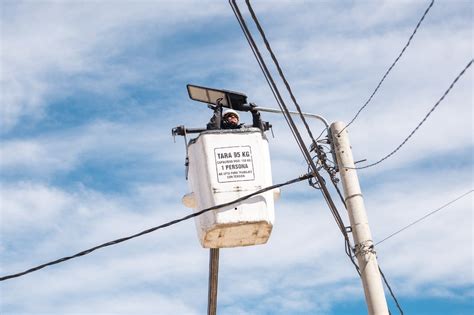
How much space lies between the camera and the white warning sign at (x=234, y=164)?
29.0ft

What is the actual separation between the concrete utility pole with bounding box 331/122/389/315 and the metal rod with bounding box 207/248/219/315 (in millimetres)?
1431

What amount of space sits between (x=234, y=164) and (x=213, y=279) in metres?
1.29

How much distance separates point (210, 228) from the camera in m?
8.71

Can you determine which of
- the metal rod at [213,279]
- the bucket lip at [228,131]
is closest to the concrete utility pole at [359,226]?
the bucket lip at [228,131]

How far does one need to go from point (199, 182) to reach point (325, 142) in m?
1.41

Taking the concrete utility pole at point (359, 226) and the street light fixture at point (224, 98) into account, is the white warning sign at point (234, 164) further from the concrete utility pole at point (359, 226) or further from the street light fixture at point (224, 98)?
the concrete utility pole at point (359, 226)

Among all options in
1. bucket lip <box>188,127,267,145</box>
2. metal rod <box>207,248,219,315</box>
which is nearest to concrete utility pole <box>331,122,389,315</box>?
bucket lip <box>188,127,267,145</box>

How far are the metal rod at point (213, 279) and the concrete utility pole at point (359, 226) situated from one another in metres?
→ 1.43

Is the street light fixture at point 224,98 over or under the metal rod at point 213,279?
over

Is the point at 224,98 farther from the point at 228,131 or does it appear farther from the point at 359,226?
the point at 359,226

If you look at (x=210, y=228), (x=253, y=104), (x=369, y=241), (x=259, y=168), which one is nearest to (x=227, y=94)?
(x=253, y=104)

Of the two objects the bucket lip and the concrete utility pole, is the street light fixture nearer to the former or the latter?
the bucket lip

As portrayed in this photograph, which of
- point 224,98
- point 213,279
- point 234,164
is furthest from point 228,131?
point 213,279

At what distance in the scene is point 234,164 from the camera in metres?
8.89
